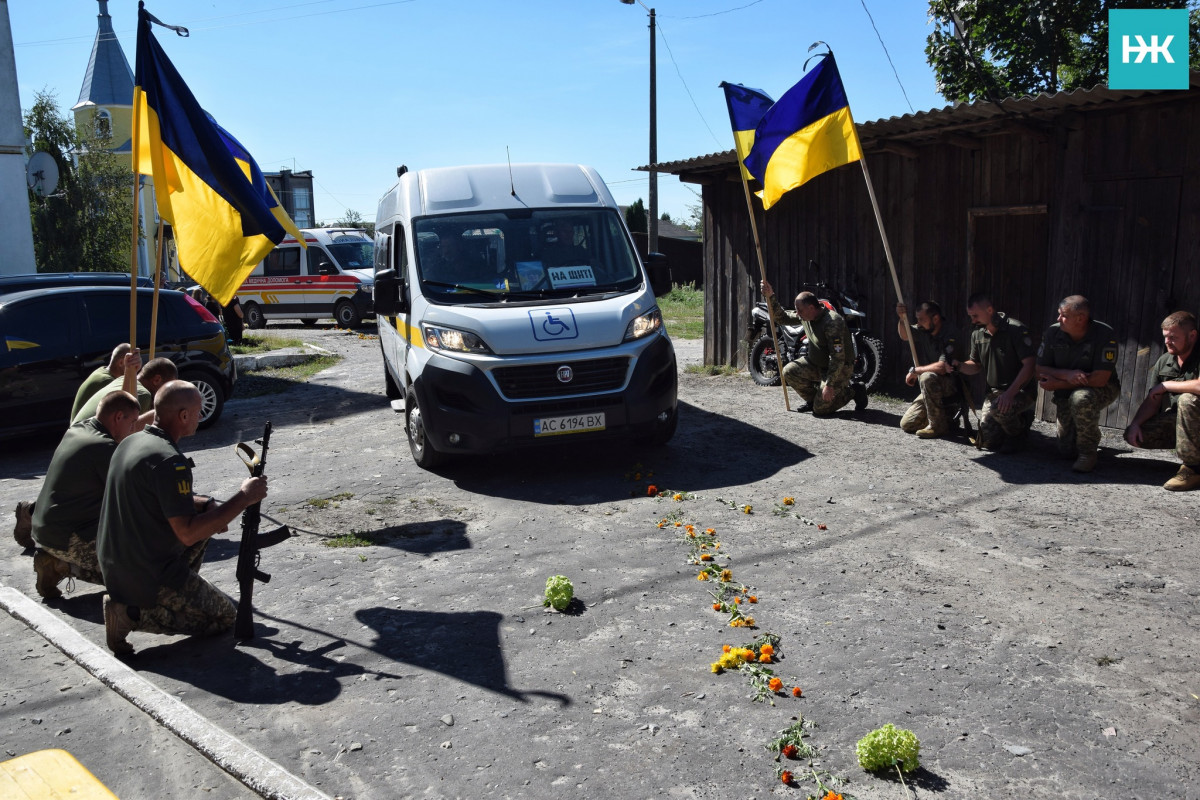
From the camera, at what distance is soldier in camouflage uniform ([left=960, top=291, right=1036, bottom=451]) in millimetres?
7633

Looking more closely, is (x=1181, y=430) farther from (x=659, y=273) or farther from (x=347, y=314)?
(x=347, y=314)

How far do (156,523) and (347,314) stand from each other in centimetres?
1928

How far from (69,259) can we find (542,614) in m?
24.4

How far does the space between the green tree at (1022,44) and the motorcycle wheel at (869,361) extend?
10.0m

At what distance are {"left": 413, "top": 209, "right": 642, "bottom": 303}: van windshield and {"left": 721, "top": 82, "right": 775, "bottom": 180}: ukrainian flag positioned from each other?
1892 mm

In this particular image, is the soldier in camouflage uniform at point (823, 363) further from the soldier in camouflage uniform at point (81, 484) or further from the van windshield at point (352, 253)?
the van windshield at point (352, 253)

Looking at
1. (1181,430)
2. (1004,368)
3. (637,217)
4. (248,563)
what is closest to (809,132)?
(1004,368)

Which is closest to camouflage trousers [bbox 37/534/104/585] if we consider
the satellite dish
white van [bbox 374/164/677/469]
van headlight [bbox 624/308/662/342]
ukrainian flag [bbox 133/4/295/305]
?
ukrainian flag [bbox 133/4/295/305]

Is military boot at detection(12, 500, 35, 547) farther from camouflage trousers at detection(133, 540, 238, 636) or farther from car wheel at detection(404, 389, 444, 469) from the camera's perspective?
car wheel at detection(404, 389, 444, 469)

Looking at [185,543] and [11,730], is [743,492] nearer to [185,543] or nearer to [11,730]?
[185,543]

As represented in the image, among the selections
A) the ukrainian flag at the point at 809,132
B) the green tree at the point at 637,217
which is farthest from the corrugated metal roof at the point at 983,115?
the green tree at the point at 637,217

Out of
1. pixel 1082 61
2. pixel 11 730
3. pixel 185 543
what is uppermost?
pixel 1082 61

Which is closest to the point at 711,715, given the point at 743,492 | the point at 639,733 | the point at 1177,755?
the point at 639,733

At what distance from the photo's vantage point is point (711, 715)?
3.74 m
